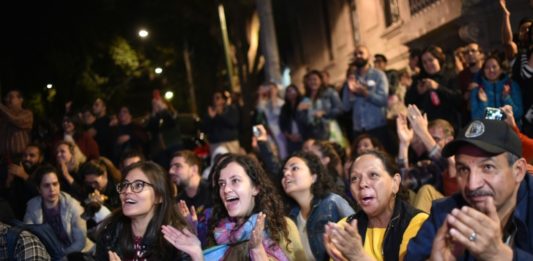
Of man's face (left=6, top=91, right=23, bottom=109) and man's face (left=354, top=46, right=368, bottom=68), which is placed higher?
A: man's face (left=354, top=46, right=368, bottom=68)

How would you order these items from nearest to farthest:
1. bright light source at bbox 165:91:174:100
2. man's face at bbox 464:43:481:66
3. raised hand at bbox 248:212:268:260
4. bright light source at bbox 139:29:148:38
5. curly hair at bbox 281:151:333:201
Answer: raised hand at bbox 248:212:268:260 → curly hair at bbox 281:151:333:201 → man's face at bbox 464:43:481:66 → bright light source at bbox 139:29:148:38 → bright light source at bbox 165:91:174:100

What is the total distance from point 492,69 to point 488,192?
3.49m

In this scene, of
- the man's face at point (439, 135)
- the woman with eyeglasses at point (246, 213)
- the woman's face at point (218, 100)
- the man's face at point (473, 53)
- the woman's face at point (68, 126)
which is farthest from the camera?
the woman's face at point (218, 100)

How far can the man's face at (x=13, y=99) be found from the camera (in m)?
7.11

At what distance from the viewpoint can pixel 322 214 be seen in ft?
15.8

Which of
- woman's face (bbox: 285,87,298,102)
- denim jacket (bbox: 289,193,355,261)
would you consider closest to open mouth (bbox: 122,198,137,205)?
denim jacket (bbox: 289,193,355,261)

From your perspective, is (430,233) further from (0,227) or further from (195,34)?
(195,34)

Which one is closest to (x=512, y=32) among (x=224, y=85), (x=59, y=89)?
(x=59, y=89)

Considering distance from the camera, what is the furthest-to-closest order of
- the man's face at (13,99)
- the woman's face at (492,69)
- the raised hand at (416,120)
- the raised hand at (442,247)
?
the man's face at (13,99), the woman's face at (492,69), the raised hand at (416,120), the raised hand at (442,247)

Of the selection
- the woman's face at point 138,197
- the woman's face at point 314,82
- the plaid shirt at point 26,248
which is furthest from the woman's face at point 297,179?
the woman's face at point 314,82

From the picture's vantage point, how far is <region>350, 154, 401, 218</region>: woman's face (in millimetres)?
3723

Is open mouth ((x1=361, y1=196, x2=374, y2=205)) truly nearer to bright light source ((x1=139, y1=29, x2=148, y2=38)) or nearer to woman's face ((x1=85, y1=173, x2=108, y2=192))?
woman's face ((x1=85, y1=173, x2=108, y2=192))

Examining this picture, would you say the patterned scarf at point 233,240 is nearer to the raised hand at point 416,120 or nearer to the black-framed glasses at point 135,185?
A: the black-framed glasses at point 135,185

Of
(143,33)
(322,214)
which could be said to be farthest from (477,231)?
(143,33)
